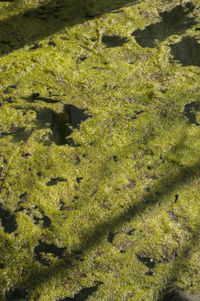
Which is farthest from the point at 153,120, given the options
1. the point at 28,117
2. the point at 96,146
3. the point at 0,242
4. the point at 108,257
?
the point at 0,242

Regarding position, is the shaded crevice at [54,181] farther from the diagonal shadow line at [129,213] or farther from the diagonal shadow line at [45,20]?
the diagonal shadow line at [45,20]

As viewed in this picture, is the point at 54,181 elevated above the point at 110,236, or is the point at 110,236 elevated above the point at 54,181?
the point at 54,181

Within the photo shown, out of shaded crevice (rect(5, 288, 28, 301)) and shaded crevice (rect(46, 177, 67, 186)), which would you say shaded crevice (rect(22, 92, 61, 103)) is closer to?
shaded crevice (rect(46, 177, 67, 186))

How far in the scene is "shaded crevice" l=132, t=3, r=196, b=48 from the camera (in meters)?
2.93

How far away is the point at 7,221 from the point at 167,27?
7.38 ft

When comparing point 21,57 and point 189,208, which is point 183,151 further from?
point 21,57

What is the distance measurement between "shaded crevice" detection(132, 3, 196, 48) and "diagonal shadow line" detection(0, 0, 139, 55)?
0.36 meters

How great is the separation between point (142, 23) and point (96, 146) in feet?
4.99

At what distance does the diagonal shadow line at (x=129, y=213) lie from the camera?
1.53 meters

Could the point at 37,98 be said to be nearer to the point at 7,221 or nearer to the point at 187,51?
the point at 7,221

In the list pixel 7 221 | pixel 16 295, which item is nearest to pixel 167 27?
pixel 7 221

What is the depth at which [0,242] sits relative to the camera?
1635 mm

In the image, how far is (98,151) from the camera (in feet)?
6.81

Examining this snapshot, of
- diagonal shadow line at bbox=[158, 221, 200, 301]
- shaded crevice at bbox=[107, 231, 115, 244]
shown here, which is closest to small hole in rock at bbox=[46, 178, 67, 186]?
shaded crevice at bbox=[107, 231, 115, 244]
